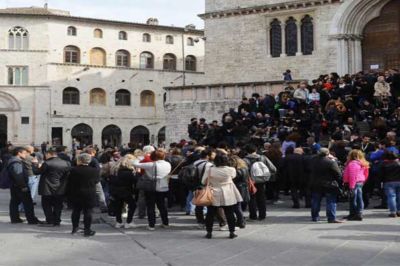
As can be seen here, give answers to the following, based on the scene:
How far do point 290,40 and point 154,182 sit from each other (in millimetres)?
19681

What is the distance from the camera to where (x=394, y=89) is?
18547 mm

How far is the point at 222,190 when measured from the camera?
32.1 ft

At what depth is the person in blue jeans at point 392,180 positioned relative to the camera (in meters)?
11.5

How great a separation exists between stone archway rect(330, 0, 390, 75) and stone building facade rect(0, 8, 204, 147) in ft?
81.0

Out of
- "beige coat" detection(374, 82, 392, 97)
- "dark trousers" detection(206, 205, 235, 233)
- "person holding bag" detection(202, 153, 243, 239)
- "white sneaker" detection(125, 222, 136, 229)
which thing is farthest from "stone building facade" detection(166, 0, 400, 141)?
"dark trousers" detection(206, 205, 235, 233)

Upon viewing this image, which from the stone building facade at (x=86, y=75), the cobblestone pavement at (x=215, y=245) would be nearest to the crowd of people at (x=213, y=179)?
the cobblestone pavement at (x=215, y=245)

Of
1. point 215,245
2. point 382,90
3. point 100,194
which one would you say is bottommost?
point 215,245

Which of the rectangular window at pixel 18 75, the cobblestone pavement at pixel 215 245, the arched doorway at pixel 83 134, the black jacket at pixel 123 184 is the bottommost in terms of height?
the cobblestone pavement at pixel 215 245

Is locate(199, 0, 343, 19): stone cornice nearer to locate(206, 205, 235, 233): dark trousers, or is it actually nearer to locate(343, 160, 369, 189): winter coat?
locate(343, 160, 369, 189): winter coat

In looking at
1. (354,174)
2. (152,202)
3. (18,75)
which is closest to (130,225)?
(152,202)

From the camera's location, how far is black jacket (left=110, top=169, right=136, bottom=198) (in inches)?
431

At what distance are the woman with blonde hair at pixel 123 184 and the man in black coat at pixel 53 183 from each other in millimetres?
Result: 985

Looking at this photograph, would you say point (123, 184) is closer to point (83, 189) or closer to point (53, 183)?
point (83, 189)

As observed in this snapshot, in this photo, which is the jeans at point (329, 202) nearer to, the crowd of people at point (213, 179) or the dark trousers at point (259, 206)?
the crowd of people at point (213, 179)
